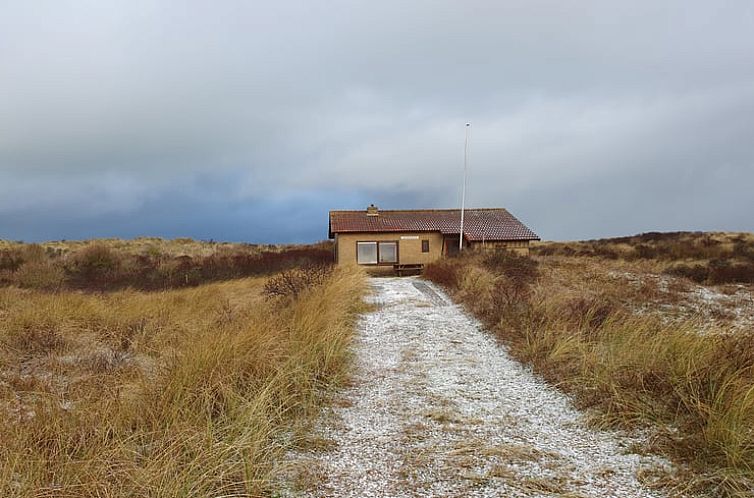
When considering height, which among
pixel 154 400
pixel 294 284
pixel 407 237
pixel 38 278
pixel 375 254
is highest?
pixel 407 237

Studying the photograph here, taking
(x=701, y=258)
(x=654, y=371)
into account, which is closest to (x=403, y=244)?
(x=701, y=258)

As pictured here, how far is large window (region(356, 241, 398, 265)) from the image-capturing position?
2452 cm

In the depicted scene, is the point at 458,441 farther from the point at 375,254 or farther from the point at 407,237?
the point at 407,237

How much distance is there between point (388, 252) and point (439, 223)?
3.25 meters

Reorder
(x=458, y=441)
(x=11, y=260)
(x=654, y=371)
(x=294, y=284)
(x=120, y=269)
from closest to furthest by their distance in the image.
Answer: (x=458, y=441) → (x=654, y=371) → (x=294, y=284) → (x=120, y=269) → (x=11, y=260)

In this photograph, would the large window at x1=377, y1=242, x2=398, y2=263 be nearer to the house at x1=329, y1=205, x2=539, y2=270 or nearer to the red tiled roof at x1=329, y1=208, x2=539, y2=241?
the house at x1=329, y1=205, x2=539, y2=270

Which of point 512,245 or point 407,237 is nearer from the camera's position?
point 407,237

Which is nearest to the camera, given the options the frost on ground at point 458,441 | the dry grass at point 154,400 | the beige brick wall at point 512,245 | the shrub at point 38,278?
the dry grass at point 154,400

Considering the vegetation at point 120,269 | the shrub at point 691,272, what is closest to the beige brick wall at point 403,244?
the vegetation at point 120,269

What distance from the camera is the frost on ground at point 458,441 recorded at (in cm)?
318

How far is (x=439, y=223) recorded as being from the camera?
25.8 meters

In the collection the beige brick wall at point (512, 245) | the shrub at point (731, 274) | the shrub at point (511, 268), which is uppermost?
the beige brick wall at point (512, 245)

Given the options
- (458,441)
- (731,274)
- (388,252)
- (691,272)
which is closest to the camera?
(458,441)

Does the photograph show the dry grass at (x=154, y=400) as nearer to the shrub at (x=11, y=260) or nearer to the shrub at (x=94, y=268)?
the shrub at (x=94, y=268)
